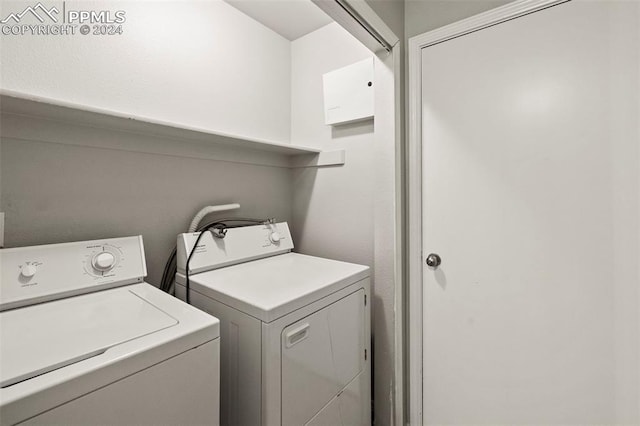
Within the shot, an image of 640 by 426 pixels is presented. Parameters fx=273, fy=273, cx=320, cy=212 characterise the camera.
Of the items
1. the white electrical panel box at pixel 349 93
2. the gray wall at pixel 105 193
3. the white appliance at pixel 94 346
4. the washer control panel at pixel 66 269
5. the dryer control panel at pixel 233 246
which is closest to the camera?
the white appliance at pixel 94 346

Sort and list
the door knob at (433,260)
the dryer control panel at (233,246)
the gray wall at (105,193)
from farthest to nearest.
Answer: the door knob at (433,260)
the dryer control panel at (233,246)
the gray wall at (105,193)

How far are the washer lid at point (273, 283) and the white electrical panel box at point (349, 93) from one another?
35.4 inches

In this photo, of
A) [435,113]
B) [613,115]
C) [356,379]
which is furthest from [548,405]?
[435,113]

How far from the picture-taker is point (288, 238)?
1.73 metres

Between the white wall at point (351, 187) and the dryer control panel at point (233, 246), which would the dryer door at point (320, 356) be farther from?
the dryer control panel at point (233, 246)

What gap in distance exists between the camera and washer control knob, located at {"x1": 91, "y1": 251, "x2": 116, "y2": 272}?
3.41 ft

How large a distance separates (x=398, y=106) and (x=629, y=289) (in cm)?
118

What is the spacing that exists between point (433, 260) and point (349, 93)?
1.09 metres

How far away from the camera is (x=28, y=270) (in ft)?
2.96

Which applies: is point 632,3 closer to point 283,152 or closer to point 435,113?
point 435,113

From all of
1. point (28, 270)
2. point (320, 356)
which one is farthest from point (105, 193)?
point (320, 356)

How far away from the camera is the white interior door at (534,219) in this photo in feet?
3.34

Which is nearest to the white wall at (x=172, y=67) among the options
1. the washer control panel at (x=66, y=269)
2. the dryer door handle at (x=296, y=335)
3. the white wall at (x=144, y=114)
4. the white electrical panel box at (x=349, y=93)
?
the white wall at (x=144, y=114)

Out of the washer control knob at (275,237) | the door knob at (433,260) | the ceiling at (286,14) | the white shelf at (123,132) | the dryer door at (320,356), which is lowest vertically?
the dryer door at (320,356)
